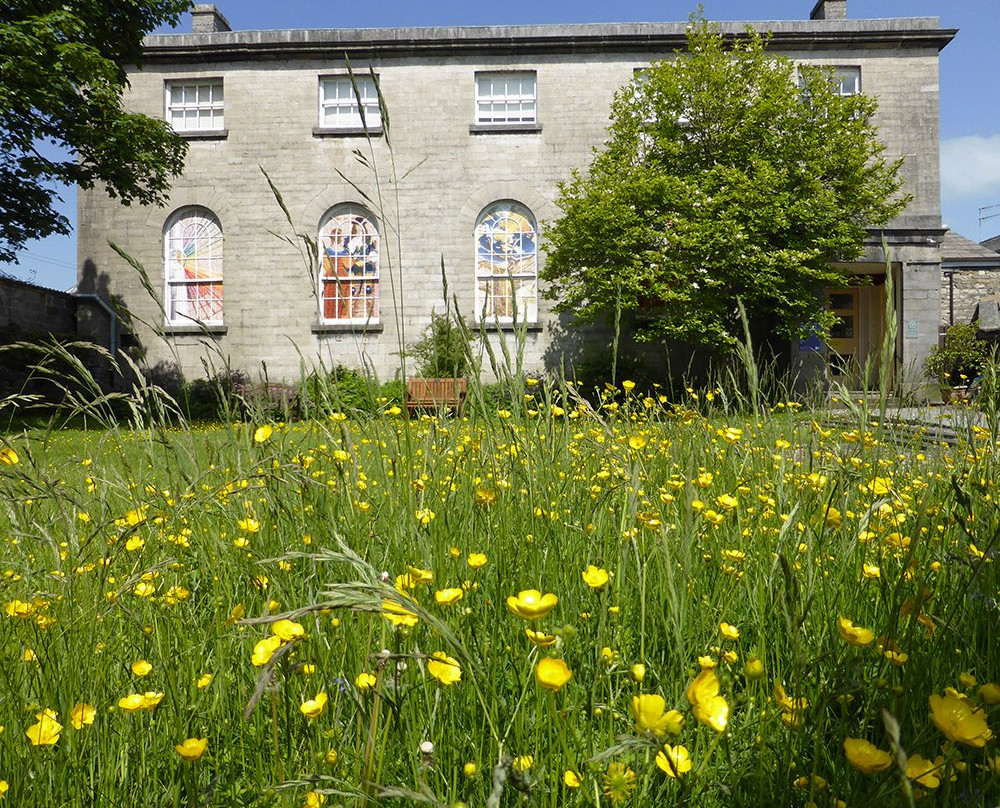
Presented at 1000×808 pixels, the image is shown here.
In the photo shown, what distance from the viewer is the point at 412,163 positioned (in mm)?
12766

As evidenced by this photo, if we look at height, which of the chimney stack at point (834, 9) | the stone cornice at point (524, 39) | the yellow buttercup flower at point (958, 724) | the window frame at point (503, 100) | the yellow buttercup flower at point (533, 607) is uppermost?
the chimney stack at point (834, 9)

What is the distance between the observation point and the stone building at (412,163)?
12781 millimetres

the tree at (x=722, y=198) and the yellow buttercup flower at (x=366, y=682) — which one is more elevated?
the tree at (x=722, y=198)

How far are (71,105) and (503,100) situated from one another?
7644 mm

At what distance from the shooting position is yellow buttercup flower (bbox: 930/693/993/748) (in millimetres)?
642

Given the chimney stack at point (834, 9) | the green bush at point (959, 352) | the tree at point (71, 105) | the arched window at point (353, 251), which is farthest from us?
the chimney stack at point (834, 9)

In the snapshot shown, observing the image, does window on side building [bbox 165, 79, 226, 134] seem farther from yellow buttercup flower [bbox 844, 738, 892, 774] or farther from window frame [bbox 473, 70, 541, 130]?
yellow buttercup flower [bbox 844, 738, 892, 774]

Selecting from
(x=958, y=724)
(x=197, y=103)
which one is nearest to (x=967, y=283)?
(x=197, y=103)

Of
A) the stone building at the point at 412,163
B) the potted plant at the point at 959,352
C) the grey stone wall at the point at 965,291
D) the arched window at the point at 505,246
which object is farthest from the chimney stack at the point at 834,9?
the arched window at the point at 505,246

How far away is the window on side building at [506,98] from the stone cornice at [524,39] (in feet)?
1.44

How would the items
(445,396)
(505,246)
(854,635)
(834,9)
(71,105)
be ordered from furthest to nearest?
1. (834,9)
2. (505,246)
3. (71,105)
4. (445,396)
5. (854,635)

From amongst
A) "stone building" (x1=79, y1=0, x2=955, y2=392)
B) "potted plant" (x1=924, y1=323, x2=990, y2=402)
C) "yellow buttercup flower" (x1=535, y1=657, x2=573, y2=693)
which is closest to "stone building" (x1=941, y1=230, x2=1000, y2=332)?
"potted plant" (x1=924, y1=323, x2=990, y2=402)

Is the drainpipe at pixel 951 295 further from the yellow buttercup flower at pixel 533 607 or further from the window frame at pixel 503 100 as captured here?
the yellow buttercup flower at pixel 533 607

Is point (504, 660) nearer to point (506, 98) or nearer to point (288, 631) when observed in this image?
point (288, 631)
